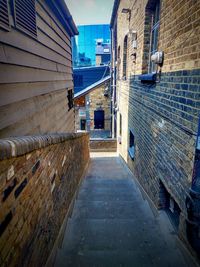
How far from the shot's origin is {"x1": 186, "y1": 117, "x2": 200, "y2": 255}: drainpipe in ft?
7.38

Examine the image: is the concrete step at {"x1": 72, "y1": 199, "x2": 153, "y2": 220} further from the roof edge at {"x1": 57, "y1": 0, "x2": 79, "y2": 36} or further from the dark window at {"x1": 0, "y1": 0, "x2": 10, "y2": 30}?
the roof edge at {"x1": 57, "y1": 0, "x2": 79, "y2": 36}

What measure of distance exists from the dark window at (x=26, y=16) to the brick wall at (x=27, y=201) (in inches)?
60.8

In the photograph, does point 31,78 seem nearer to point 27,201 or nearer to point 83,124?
point 27,201

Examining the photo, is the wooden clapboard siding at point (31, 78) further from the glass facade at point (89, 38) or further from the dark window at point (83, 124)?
the glass facade at point (89, 38)

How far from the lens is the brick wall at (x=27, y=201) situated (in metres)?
1.42

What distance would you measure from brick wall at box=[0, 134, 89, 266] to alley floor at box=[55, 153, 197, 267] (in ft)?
1.55

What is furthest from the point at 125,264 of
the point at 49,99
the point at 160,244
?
the point at 49,99

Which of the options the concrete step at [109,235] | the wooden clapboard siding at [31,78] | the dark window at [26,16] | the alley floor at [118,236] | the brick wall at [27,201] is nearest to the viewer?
the brick wall at [27,201]

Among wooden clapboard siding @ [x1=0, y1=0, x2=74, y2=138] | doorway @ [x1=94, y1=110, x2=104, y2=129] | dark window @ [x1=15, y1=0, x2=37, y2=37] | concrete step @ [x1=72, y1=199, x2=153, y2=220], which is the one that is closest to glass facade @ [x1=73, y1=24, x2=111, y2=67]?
doorway @ [x1=94, y1=110, x2=104, y2=129]

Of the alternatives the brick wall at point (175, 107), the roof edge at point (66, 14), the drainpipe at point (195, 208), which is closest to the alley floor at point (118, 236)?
the drainpipe at point (195, 208)

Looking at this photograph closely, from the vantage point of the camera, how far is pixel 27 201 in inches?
72.2

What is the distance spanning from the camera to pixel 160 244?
2.94m

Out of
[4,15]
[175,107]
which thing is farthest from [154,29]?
[4,15]

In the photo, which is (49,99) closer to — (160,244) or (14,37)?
(14,37)
